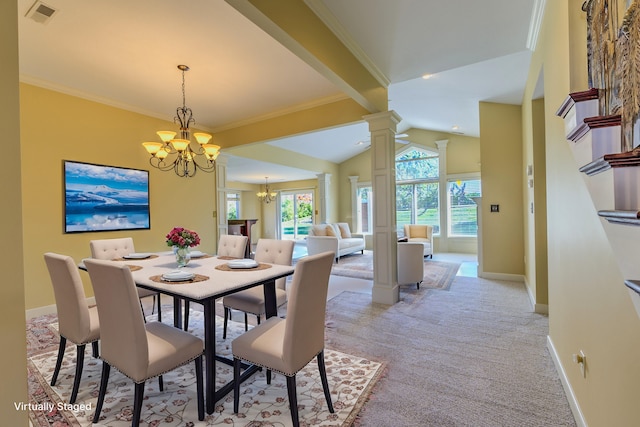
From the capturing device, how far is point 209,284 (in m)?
1.77

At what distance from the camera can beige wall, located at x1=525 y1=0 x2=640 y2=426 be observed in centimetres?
104

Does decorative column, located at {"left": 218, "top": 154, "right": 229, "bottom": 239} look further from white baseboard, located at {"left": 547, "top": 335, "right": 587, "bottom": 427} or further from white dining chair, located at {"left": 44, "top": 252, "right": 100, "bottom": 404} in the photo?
white baseboard, located at {"left": 547, "top": 335, "right": 587, "bottom": 427}

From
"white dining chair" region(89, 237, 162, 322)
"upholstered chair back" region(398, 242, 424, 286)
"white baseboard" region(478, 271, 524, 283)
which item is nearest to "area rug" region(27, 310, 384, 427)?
"white dining chair" region(89, 237, 162, 322)

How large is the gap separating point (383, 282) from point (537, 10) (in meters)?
2.98

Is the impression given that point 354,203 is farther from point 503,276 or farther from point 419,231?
point 503,276

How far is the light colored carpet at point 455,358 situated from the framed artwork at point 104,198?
3.06 meters

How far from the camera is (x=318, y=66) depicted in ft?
7.62

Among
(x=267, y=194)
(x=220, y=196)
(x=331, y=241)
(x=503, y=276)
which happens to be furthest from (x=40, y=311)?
A: (x=267, y=194)

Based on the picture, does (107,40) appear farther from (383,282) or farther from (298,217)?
(298,217)

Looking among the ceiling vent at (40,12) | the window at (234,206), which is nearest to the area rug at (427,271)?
the ceiling vent at (40,12)

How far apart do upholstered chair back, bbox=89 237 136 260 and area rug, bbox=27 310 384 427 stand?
3.01 ft

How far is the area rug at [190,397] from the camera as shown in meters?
1.60

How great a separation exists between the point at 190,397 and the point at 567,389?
2364mm

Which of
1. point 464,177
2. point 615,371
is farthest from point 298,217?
point 615,371
